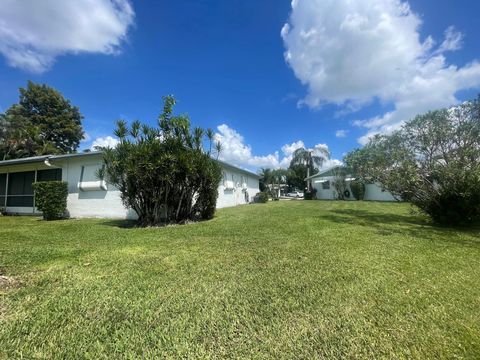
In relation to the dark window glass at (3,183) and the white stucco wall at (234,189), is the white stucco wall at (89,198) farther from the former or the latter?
the white stucco wall at (234,189)

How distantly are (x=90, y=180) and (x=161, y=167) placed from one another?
557 cm

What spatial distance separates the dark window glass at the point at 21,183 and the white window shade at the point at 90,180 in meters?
4.40

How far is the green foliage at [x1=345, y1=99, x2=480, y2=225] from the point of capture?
7.73 metres

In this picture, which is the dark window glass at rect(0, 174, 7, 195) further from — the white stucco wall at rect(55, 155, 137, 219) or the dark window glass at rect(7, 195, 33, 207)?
the white stucco wall at rect(55, 155, 137, 219)

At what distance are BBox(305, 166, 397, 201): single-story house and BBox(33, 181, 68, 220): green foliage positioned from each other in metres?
24.6

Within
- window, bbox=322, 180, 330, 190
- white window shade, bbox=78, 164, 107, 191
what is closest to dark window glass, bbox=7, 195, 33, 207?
white window shade, bbox=78, 164, 107, 191

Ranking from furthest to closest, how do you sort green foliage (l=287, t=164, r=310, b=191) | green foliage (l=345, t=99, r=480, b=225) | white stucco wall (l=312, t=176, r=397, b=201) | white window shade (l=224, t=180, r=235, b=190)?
green foliage (l=287, t=164, r=310, b=191) < white stucco wall (l=312, t=176, r=397, b=201) < white window shade (l=224, t=180, r=235, b=190) < green foliage (l=345, t=99, r=480, b=225)

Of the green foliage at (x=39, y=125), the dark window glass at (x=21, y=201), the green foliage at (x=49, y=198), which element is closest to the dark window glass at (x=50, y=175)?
the dark window glass at (x=21, y=201)

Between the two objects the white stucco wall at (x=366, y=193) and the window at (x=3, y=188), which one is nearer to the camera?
the window at (x=3, y=188)

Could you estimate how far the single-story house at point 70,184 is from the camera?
437 inches

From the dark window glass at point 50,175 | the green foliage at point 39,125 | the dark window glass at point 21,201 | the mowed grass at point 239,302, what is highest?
the green foliage at point 39,125

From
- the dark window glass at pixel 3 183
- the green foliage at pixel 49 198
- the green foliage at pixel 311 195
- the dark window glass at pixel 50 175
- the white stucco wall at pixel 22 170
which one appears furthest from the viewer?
the green foliage at pixel 311 195

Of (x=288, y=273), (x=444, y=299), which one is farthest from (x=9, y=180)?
(x=444, y=299)

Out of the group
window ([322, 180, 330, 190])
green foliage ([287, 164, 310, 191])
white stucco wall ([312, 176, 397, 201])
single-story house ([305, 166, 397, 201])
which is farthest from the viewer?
green foliage ([287, 164, 310, 191])
